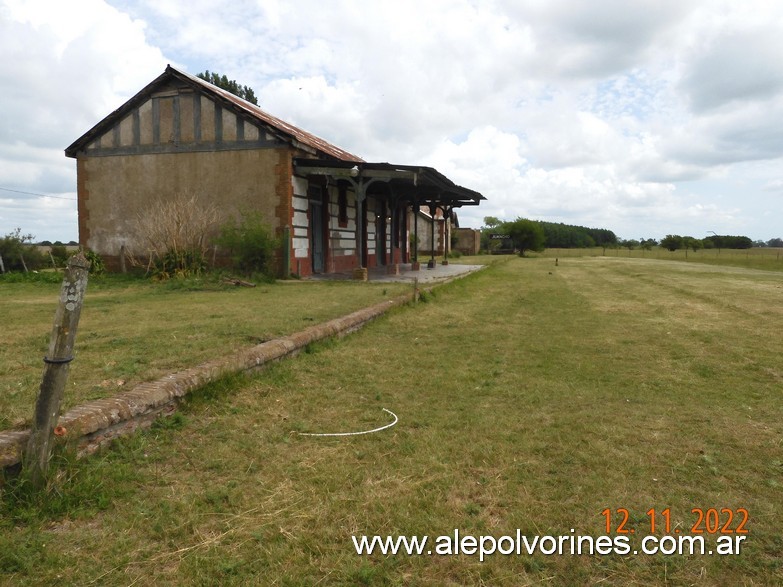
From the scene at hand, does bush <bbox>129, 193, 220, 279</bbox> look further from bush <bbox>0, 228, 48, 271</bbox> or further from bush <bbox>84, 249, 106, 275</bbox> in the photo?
bush <bbox>0, 228, 48, 271</bbox>

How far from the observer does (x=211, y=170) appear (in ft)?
47.9

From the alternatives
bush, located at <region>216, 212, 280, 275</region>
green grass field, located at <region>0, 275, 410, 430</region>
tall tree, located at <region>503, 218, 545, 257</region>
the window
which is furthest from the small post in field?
tall tree, located at <region>503, 218, 545, 257</region>

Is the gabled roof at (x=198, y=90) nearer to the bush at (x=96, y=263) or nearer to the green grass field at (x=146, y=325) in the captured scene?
the bush at (x=96, y=263)

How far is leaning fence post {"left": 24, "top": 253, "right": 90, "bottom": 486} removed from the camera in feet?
8.38

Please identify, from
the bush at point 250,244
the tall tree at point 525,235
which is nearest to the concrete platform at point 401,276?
the bush at point 250,244

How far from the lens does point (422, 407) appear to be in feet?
13.7

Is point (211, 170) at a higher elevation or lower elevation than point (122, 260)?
higher

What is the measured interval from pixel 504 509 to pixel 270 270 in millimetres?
11970

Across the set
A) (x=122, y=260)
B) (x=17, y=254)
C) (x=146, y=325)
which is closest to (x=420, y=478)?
(x=146, y=325)

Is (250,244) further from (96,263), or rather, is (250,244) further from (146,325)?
(146,325)
